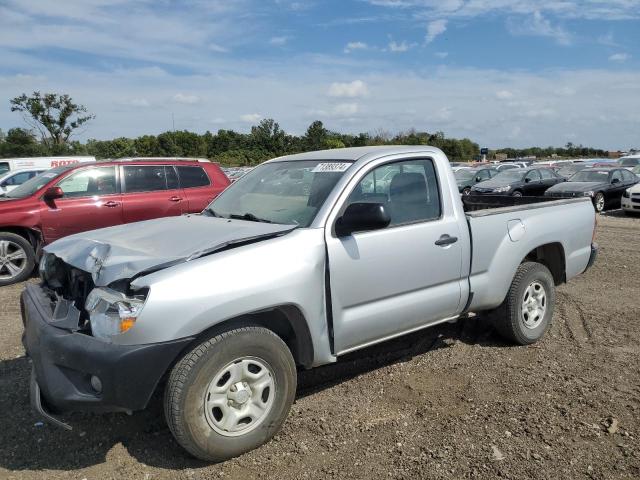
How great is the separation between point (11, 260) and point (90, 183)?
1562mm

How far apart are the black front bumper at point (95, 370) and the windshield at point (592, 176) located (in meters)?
18.4


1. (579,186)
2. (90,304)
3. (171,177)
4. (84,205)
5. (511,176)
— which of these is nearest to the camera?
(90,304)

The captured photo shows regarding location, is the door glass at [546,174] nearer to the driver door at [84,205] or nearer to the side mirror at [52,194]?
the driver door at [84,205]

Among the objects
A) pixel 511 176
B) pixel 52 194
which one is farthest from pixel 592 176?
pixel 52 194

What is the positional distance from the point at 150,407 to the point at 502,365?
2.82 meters

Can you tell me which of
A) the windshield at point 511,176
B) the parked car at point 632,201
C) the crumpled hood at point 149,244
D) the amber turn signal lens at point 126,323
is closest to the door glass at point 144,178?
the crumpled hood at point 149,244

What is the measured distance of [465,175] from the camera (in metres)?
26.0

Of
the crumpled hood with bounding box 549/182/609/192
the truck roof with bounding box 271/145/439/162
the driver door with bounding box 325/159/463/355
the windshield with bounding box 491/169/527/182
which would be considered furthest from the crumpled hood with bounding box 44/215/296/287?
the windshield with bounding box 491/169/527/182

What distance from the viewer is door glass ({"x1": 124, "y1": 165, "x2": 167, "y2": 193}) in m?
8.45

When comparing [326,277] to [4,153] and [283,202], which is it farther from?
[4,153]

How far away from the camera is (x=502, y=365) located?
450 centimetres

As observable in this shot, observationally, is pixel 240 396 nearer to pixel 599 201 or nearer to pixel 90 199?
pixel 90 199

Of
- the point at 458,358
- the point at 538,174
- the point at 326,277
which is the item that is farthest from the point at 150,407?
the point at 538,174

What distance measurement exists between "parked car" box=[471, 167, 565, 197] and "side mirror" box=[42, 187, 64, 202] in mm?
15716
